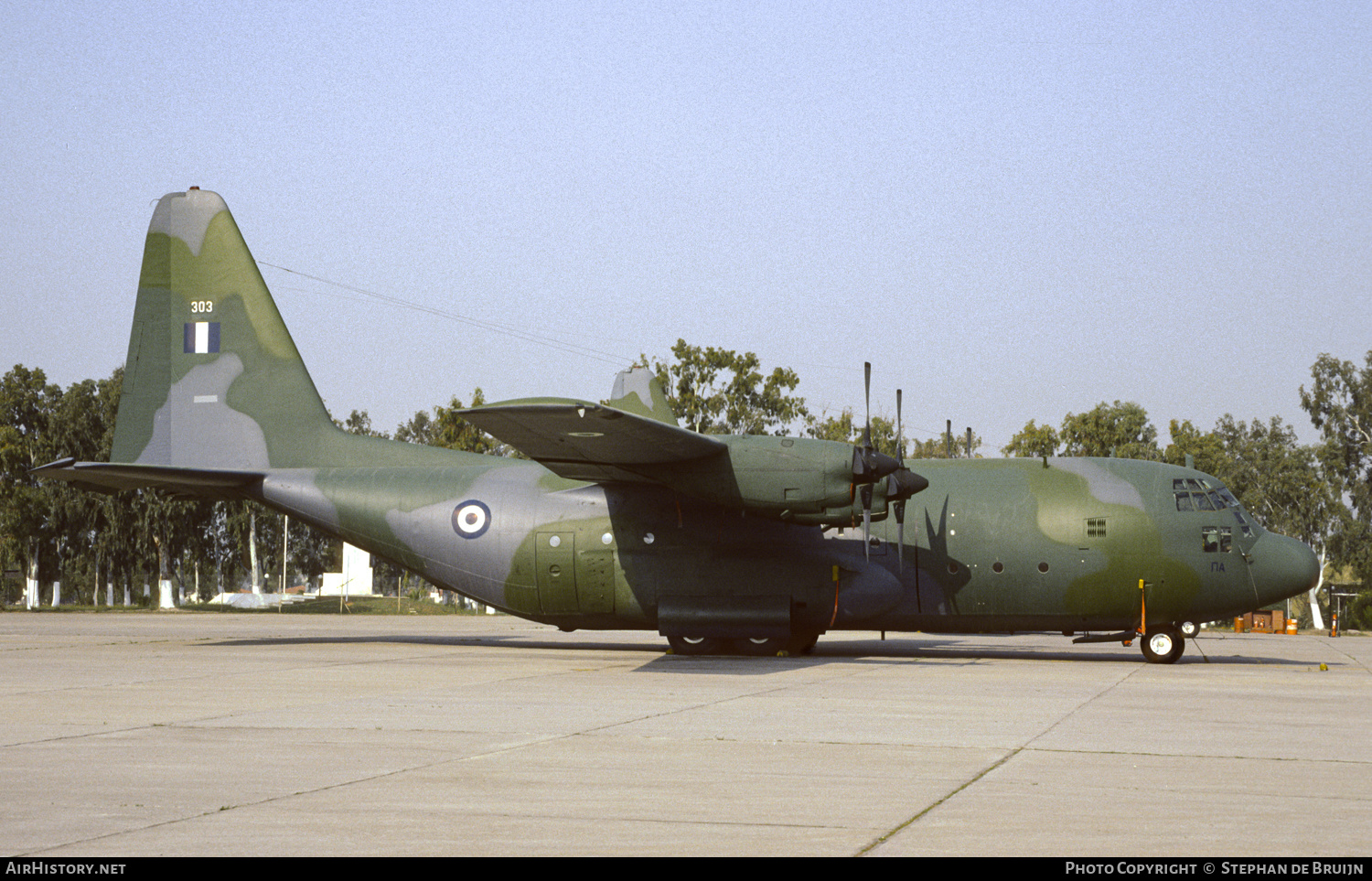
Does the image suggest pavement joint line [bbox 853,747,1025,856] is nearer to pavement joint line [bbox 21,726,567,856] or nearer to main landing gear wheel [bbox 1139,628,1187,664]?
pavement joint line [bbox 21,726,567,856]

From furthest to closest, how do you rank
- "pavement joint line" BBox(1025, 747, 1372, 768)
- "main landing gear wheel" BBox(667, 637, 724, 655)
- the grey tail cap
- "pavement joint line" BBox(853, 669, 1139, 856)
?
the grey tail cap < "main landing gear wheel" BBox(667, 637, 724, 655) < "pavement joint line" BBox(1025, 747, 1372, 768) < "pavement joint line" BBox(853, 669, 1139, 856)

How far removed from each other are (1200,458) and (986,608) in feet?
171

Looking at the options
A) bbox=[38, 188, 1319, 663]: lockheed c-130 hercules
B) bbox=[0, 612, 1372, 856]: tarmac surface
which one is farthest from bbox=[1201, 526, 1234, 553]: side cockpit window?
bbox=[0, 612, 1372, 856]: tarmac surface


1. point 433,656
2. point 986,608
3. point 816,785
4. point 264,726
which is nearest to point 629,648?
point 433,656

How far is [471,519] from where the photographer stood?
2297 centimetres

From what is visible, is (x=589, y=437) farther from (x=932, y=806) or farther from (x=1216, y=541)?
(x=932, y=806)

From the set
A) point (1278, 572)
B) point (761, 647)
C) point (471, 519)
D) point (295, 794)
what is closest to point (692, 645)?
point (761, 647)

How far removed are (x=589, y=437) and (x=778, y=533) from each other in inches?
185

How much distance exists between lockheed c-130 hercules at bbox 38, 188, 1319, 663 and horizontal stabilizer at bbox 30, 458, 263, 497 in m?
0.05

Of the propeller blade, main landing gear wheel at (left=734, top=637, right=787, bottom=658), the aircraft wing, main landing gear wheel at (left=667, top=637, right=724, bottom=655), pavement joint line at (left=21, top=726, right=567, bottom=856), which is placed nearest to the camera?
pavement joint line at (left=21, top=726, right=567, bottom=856)

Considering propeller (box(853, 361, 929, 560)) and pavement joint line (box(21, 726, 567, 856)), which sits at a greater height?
propeller (box(853, 361, 929, 560))

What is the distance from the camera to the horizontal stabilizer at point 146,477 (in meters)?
22.7

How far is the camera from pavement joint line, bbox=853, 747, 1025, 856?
6.64m
